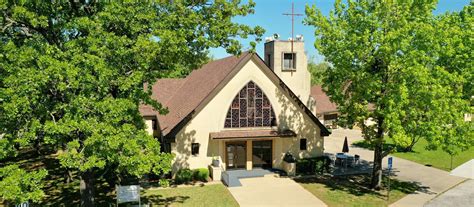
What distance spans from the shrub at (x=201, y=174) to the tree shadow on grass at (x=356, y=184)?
19.7ft

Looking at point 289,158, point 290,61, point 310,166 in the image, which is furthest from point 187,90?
point 310,166

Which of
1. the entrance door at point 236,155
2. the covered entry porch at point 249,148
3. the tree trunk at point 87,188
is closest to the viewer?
the tree trunk at point 87,188

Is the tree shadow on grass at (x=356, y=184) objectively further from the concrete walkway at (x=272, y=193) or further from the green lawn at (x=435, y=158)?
the green lawn at (x=435, y=158)

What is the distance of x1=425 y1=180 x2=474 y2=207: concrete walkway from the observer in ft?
64.2

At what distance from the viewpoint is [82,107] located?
1302cm

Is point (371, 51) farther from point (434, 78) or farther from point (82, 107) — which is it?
point (82, 107)

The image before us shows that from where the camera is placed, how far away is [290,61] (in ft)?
96.6

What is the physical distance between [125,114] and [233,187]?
9.96m

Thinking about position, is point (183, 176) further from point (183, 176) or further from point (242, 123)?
point (242, 123)

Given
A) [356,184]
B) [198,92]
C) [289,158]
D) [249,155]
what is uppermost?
[198,92]

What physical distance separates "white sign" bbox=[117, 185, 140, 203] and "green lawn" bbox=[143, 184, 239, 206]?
1543 millimetres

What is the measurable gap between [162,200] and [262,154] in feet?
28.4

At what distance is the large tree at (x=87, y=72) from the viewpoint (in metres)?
12.6

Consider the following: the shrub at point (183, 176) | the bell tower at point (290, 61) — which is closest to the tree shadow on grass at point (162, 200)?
the shrub at point (183, 176)
